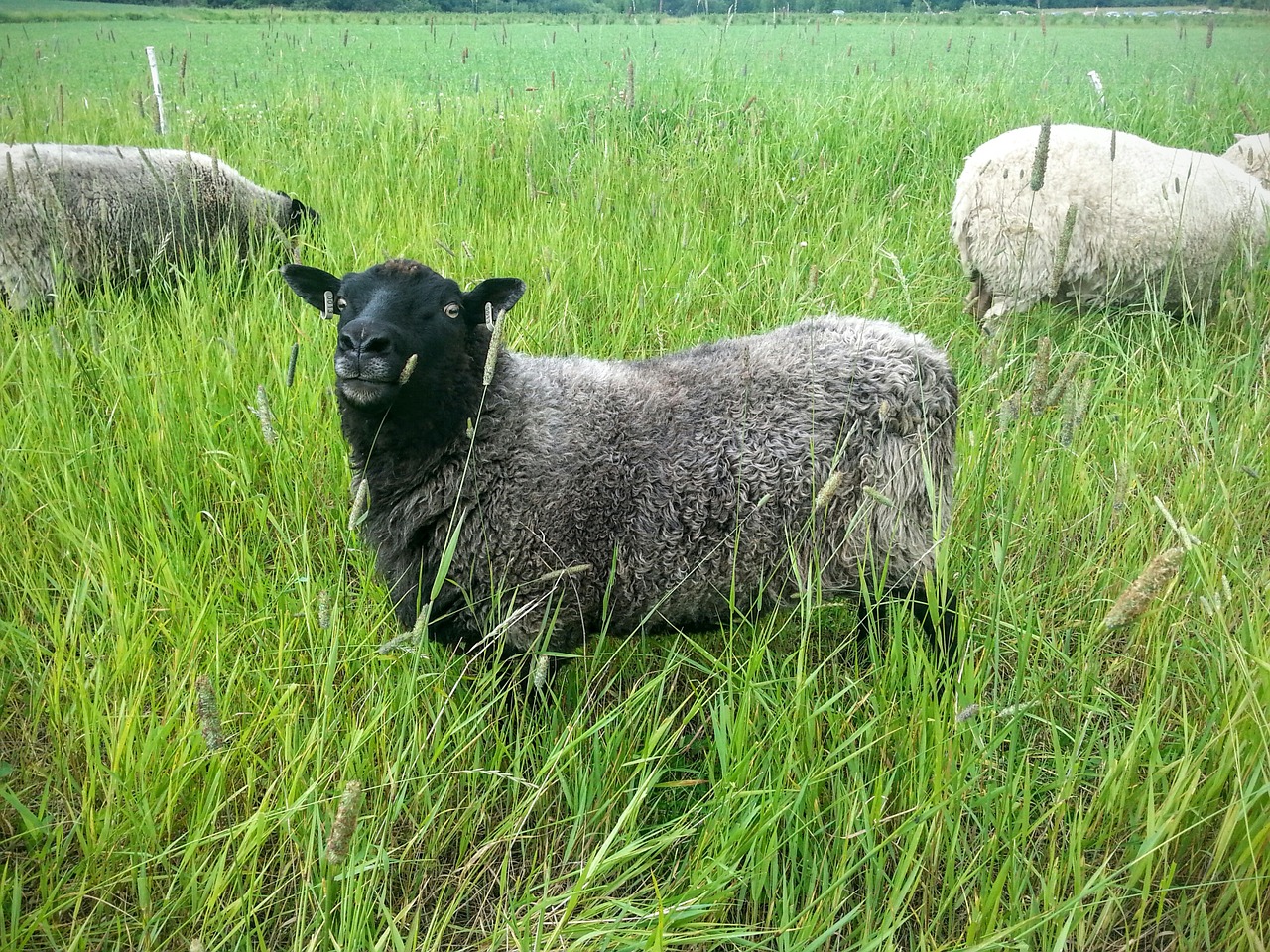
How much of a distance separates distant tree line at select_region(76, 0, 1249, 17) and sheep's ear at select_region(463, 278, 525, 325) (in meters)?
6.39

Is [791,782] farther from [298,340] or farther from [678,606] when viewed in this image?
[298,340]

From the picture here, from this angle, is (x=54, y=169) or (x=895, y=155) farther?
(x=895, y=155)

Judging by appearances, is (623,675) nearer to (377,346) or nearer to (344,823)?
(377,346)

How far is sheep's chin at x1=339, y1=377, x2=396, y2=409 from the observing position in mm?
2537

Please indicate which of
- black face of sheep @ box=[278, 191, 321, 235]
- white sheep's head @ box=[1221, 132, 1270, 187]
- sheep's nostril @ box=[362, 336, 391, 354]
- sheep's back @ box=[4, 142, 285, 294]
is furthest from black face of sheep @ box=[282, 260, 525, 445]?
white sheep's head @ box=[1221, 132, 1270, 187]

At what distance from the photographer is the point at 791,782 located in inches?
80.5

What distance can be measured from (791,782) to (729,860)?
26cm

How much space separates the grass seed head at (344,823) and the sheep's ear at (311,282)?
215 cm

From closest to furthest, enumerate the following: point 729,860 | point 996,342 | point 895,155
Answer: point 729,860 < point 996,342 < point 895,155

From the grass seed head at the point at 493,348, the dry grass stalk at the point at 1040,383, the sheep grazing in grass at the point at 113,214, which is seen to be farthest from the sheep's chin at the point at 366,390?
the sheep grazing in grass at the point at 113,214

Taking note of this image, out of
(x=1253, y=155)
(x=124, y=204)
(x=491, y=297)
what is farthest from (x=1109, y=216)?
(x=124, y=204)

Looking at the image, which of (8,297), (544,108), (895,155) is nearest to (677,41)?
(544,108)

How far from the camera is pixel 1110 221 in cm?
524

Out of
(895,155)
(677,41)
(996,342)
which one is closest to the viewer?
(996,342)
